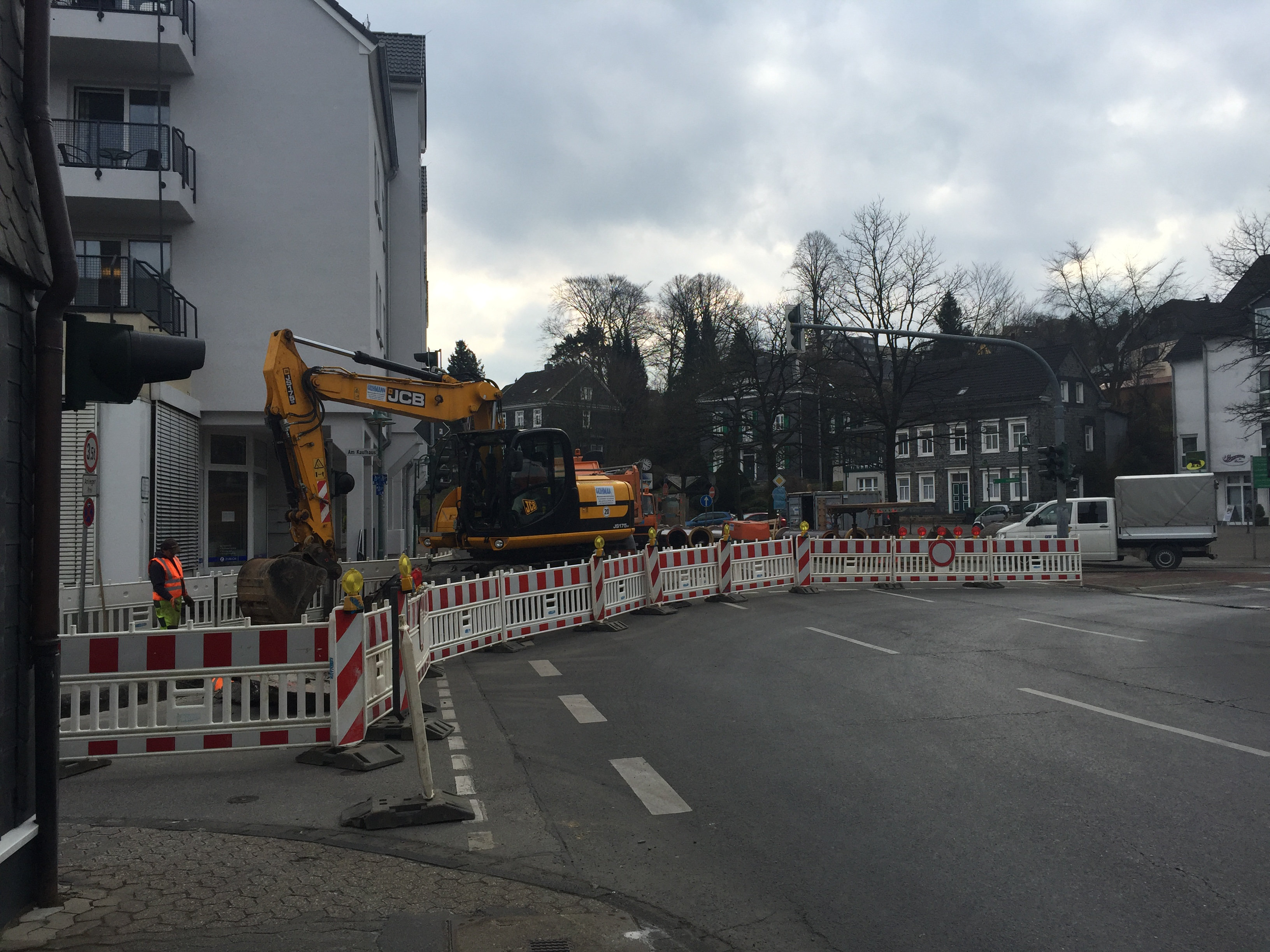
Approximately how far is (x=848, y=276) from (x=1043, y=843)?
43.7 metres

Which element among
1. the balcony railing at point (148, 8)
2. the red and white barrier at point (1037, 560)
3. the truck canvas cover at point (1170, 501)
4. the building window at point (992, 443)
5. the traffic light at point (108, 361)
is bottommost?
the red and white barrier at point (1037, 560)

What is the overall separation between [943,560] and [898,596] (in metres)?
3.04

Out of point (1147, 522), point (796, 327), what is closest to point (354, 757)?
point (796, 327)

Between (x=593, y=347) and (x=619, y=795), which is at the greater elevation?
(x=593, y=347)

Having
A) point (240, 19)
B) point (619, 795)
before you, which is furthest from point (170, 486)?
point (619, 795)

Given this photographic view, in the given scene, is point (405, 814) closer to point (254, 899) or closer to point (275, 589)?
point (254, 899)

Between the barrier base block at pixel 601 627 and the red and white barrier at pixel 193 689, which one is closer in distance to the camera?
the red and white barrier at pixel 193 689

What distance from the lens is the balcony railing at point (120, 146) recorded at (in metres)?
22.1

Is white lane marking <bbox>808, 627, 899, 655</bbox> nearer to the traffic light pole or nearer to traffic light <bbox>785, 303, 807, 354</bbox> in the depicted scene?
the traffic light pole

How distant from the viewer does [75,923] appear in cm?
448

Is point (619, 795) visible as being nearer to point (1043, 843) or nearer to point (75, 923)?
point (1043, 843)

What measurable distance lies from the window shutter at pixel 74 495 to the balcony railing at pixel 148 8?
393 inches

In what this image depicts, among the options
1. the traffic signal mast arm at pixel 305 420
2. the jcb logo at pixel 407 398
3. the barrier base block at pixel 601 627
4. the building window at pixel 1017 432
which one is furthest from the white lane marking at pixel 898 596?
the building window at pixel 1017 432

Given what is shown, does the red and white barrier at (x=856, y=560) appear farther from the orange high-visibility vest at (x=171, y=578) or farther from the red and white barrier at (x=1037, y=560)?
the orange high-visibility vest at (x=171, y=578)
